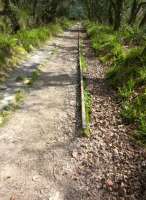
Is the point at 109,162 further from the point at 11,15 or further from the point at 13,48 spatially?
the point at 11,15

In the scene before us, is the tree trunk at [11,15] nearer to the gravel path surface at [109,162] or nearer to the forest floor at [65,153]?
the forest floor at [65,153]

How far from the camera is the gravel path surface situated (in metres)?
5.53

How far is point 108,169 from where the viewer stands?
6.16 meters

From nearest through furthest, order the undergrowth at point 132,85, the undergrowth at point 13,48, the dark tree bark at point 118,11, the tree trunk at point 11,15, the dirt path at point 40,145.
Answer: the dirt path at point 40,145 → the undergrowth at point 132,85 → the undergrowth at point 13,48 → the tree trunk at point 11,15 → the dark tree bark at point 118,11

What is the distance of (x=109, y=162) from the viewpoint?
6410 mm

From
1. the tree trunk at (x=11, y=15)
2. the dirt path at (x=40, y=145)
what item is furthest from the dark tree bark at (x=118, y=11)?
the dirt path at (x=40, y=145)

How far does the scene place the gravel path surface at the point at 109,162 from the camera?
553 cm

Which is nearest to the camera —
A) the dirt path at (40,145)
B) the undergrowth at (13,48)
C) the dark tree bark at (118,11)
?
the dirt path at (40,145)

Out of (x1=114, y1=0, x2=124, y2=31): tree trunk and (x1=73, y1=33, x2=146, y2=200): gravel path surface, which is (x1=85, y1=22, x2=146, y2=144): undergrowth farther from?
(x1=114, y1=0, x2=124, y2=31): tree trunk

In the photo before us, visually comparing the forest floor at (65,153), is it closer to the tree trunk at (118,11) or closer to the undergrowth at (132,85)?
the undergrowth at (132,85)

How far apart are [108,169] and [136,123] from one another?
7.53 feet

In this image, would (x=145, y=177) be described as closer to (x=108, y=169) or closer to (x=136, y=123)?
(x=108, y=169)

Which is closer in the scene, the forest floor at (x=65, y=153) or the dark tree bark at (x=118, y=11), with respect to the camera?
the forest floor at (x=65, y=153)

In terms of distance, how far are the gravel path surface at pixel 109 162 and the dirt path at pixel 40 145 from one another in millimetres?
295
